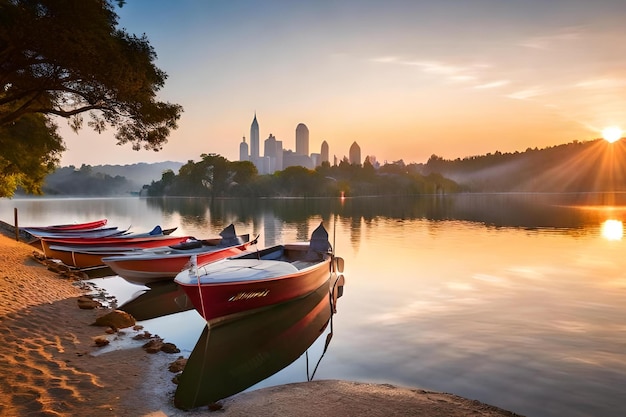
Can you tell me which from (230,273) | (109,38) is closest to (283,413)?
(230,273)

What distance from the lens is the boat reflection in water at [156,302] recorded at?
1822cm

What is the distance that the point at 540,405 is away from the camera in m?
10.1

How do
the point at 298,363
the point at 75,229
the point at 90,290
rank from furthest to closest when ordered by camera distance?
the point at 75,229
the point at 90,290
the point at 298,363

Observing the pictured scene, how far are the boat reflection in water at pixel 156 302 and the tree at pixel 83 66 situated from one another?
701cm

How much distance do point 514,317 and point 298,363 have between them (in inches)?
376

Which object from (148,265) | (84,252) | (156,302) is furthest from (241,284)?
(84,252)

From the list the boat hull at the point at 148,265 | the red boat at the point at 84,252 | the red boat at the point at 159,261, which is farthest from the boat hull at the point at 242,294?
the red boat at the point at 84,252

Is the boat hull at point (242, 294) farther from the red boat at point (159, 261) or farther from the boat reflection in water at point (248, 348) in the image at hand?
the red boat at point (159, 261)

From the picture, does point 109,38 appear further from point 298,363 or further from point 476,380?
point 476,380

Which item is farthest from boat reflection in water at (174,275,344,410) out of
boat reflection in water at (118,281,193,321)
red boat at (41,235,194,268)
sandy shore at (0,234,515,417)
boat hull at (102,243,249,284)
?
red boat at (41,235,194,268)

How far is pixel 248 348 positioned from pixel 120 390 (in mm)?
4828

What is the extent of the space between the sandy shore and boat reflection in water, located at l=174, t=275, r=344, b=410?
2.13ft

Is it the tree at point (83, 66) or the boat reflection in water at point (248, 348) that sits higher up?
the tree at point (83, 66)

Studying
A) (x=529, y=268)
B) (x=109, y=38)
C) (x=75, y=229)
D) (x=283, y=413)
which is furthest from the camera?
(x=75, y=229)
